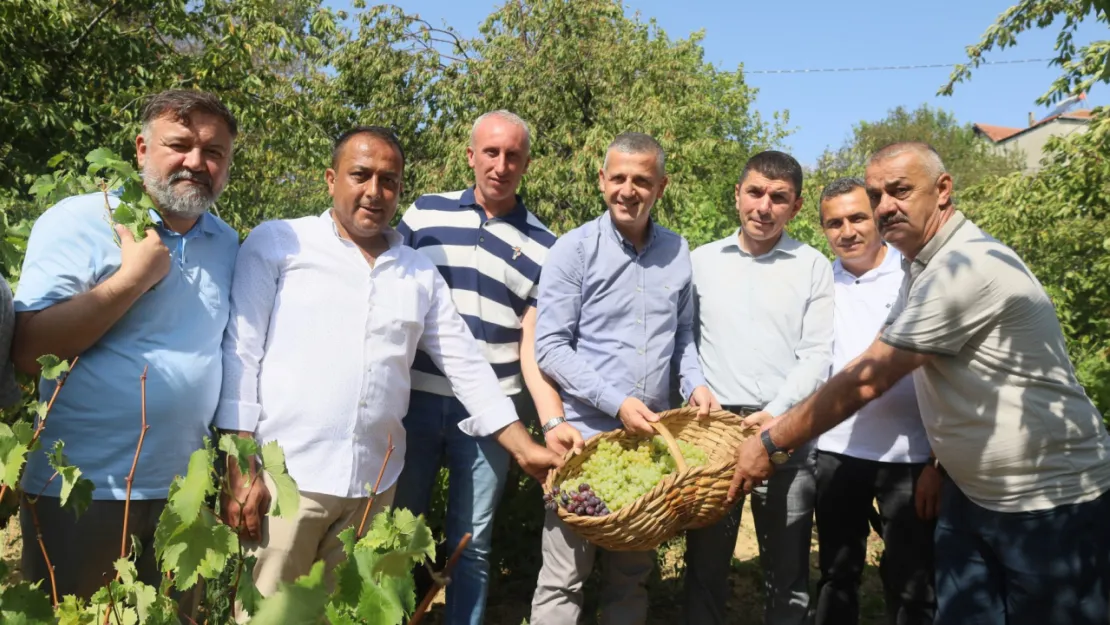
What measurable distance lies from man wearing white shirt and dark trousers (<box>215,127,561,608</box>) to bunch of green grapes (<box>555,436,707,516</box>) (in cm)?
17

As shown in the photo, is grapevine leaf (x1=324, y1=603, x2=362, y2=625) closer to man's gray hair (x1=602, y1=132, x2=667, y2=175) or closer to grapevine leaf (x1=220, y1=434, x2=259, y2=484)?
grapevine leaf (x1=220, y1=434, x2=259, y2=484)

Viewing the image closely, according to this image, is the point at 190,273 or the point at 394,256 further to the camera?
the point at 394,256

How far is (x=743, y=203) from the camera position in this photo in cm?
369

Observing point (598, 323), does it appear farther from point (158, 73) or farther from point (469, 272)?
point (158, 73)

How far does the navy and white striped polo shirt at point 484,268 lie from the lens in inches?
135

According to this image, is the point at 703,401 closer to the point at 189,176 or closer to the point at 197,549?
the point at 189,176

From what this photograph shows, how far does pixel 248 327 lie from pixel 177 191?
480 millimetres

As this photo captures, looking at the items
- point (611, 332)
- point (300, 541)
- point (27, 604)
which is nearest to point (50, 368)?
point (27, 604)

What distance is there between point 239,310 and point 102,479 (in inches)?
26.0

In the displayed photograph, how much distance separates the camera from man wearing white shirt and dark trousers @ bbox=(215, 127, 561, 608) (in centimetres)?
269

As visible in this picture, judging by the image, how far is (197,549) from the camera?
49.9 inches

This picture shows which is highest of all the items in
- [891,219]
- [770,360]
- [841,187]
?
[841,187]

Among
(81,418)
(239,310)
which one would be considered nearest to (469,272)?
(239,310)

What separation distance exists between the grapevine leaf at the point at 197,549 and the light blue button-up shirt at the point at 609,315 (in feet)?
6.78
